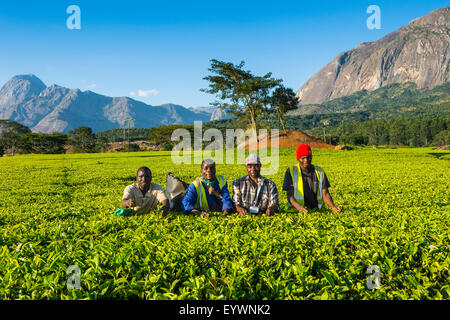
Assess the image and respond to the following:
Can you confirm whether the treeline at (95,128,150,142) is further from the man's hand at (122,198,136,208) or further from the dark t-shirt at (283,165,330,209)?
the dark t-shirt at (283,165,330,209)

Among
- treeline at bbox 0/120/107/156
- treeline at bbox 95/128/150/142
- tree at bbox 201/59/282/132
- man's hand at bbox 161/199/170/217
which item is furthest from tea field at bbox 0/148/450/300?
treeline at bbox 95/128/150/142

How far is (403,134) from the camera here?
417 ft

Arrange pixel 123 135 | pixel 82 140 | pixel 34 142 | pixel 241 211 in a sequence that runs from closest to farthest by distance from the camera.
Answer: pixel 241 211 → pixel 34 142 → pixel 82 140 → pixel 123 135

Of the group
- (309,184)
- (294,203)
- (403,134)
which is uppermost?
(403,134)

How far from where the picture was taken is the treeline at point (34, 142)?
248 ft

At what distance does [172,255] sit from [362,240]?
2.80 meters

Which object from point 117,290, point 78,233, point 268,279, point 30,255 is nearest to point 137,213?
point 78,233

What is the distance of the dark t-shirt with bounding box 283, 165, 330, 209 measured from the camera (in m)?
6.78

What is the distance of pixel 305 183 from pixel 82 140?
97.0 meters

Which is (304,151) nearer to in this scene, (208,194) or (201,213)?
(208,194)

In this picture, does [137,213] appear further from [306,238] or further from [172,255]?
[306,238]

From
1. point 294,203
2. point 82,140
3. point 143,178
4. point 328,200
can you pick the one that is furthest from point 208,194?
point 82,140

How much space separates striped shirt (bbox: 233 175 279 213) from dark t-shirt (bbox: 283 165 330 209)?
427mm

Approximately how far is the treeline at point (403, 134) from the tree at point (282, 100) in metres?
72.9
